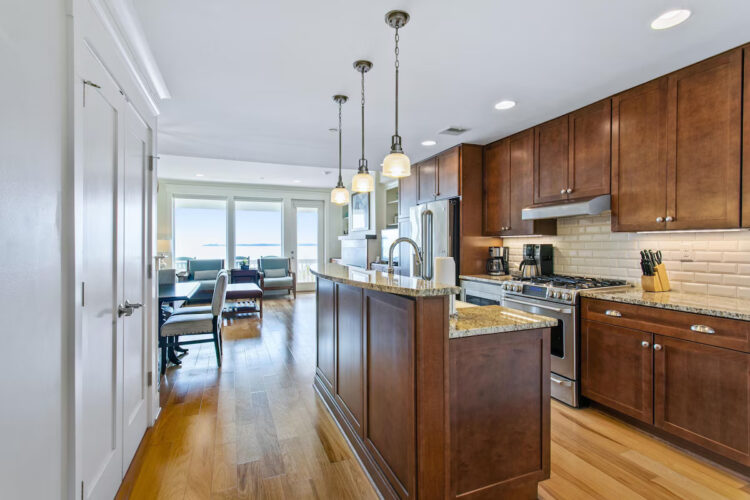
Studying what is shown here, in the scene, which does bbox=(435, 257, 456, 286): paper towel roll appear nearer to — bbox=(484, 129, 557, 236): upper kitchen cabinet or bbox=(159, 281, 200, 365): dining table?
bbox=(484, 129, 557, 236): upper kitchen cabinet

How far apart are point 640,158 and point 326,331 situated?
266 cm

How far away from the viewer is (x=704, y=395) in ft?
6.64

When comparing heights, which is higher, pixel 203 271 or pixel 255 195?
pixel 255 195

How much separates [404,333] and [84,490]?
4.56ft

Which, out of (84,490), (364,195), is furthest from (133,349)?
(364,195)

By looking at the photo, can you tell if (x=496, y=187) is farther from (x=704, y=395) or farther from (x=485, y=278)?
(x=704, y=395)

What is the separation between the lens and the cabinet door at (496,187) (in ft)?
12.6

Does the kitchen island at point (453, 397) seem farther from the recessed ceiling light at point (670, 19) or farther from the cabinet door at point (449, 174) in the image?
the cabinet door at point (449, 174)

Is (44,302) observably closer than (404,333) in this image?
Yes

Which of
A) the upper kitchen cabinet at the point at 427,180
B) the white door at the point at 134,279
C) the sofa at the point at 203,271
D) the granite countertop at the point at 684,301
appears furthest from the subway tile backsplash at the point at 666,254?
the sofa at the point at 203,271

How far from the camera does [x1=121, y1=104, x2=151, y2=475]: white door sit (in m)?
1.97

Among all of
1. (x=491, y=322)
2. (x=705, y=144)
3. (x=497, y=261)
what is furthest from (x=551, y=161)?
(x=491, y=322)

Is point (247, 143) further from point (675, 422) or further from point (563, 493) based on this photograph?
point (675, 422)

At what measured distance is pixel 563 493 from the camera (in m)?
1.79
